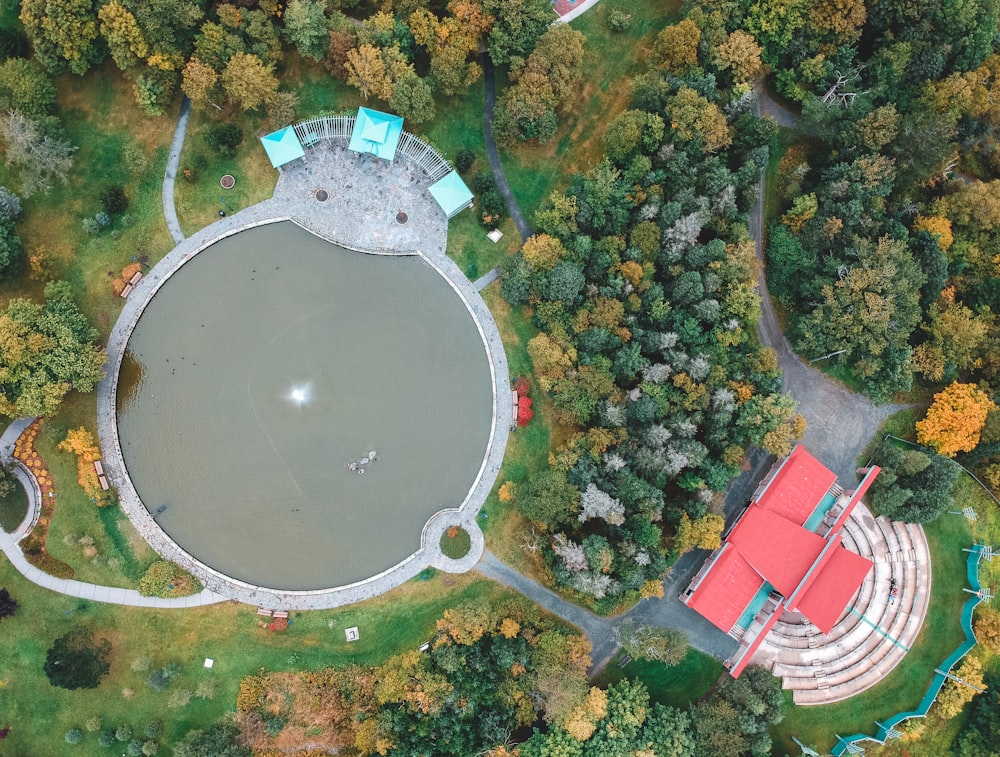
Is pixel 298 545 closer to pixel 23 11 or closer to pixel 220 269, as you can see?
pixel 220 269

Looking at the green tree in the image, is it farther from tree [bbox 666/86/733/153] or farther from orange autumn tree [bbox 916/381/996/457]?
tree [bbox 666/86/733/153]

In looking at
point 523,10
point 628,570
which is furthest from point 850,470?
point 523,10


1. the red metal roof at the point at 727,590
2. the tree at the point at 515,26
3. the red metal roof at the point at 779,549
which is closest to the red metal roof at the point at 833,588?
the red metal roof at the point at 779,549

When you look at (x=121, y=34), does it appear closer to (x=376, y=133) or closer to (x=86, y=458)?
(x=376, y=133)

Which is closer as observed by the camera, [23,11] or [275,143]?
[23,11]

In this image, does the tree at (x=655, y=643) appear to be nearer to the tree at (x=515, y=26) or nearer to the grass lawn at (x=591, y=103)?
the grass lawn at (x=591, y=103)

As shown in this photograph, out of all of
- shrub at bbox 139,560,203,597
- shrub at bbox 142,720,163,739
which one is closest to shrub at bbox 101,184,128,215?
shrub at bbox 139,560,203,597
